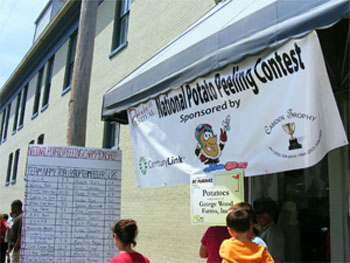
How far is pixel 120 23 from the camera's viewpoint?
37.5 ft

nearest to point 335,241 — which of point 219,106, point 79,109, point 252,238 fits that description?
point 252,238

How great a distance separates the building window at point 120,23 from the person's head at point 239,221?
28.8 feet

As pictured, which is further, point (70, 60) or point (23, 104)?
point (23, 104)

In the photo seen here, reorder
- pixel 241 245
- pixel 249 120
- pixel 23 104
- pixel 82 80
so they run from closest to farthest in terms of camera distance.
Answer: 1. pixel 241 245
2. pixel 249 120
3. pixel 82 80
4. pixel 23 104

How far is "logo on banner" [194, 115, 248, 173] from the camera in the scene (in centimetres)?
369

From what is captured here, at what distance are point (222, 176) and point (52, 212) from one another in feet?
7.70

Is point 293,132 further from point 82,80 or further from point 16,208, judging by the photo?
point 16,208

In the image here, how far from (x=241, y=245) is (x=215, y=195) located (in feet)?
2.75

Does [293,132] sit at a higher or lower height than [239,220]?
higher

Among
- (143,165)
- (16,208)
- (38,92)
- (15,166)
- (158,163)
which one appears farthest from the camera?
(15,166)

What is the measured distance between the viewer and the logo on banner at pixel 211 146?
369 cm

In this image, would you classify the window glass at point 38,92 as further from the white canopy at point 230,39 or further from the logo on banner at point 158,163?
the logo on banner at point 158,163

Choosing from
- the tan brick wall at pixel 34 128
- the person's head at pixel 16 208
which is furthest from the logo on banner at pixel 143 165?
the tan brick wall at pixel 34 128

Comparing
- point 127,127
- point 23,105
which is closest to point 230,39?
point 127,127
